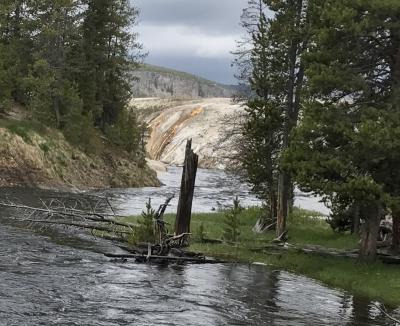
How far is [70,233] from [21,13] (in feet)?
132

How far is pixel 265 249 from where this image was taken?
22672mm

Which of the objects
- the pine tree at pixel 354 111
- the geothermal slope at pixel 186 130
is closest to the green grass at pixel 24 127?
the pine tree at pixel 354 111

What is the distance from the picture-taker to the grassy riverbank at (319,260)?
58.7 feet

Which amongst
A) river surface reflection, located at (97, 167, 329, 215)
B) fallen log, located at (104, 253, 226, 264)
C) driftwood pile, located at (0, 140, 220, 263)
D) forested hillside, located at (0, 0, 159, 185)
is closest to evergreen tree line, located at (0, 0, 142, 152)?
forested hillside, located at (0, 0, 159, 185)

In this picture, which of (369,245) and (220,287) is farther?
(369,245)

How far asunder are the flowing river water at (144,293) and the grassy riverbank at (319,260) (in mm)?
760

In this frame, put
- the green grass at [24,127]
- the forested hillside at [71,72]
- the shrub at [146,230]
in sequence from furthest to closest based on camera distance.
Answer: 1. the forested hillside at [71,72]
2. the green grass at [24,127]
3. the shrub at [146,230]

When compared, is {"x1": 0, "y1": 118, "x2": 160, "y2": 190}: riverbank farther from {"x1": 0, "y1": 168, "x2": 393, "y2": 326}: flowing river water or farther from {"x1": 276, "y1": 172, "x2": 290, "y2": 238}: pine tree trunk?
{"x1": 276, "y1": 172, "x2": 290, "y2": 238}: pine tree trunk

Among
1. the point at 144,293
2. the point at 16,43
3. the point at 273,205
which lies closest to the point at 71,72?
the point at 16,43

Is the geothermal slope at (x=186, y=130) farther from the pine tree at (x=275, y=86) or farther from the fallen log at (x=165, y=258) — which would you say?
the fallen log at (x=165, y=258)

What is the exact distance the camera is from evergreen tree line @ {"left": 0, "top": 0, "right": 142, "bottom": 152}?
5025 cm

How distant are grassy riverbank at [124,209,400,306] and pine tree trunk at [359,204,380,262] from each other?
0.52 metres

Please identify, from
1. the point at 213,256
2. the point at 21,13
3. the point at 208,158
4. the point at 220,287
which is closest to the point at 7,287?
the point at 220,287

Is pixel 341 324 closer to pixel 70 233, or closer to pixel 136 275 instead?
pixel 136 275
